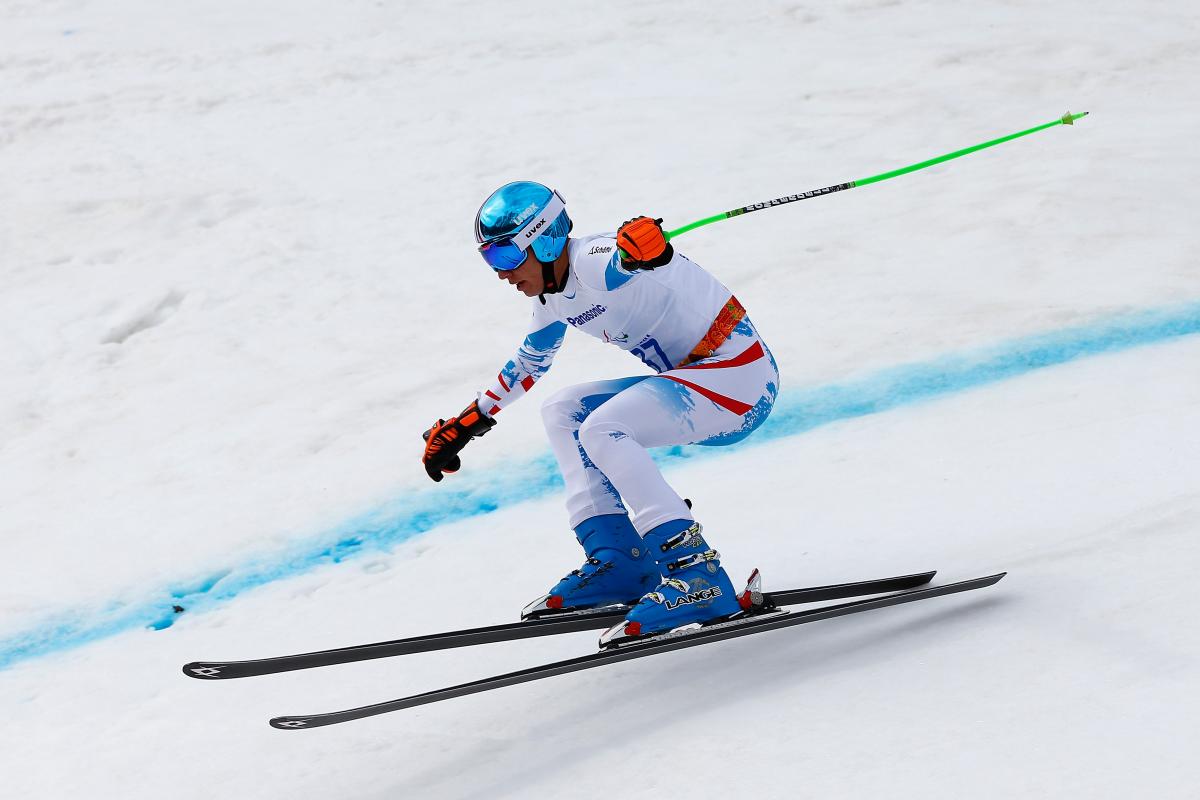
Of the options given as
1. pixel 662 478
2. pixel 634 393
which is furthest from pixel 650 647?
pixel 634 393

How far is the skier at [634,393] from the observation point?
12.3ft

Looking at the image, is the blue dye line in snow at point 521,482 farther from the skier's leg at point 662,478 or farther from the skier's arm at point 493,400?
the skier's leg at point 662,478

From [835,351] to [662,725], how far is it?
3.99 meters

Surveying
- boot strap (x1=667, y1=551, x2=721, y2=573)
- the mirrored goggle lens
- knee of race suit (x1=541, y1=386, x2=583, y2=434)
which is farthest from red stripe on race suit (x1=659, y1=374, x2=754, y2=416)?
the mirrored goggle lens

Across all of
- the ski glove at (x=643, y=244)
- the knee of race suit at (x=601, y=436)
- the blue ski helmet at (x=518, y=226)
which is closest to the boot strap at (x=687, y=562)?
the knee of race suit at (x=601, y=436)

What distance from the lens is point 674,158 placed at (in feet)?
34.5

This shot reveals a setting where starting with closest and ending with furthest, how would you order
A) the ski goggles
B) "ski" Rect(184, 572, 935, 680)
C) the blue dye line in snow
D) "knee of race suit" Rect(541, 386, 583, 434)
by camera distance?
"ski" Rect(184, 572, 935, 680)
the ski goggles
"knee of race suit" Rect(541, 386, 583, 434)
the blue dye line in snow

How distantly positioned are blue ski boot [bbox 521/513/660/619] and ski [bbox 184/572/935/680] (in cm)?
7

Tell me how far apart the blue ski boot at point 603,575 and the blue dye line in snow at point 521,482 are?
1884 millimetres

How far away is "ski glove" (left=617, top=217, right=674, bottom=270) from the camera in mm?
3641

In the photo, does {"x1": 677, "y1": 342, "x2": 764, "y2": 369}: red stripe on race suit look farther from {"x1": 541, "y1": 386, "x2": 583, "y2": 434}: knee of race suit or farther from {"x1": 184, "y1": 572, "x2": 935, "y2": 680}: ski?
{"x1": 184, "y1": 572, "x2": 935, "y2": 680}: ski

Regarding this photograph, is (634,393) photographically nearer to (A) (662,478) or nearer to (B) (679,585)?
(A) (662,478)

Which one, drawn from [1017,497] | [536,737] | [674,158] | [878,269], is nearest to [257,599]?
[536,737]

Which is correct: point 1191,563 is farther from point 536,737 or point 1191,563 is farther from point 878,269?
point 878,269
